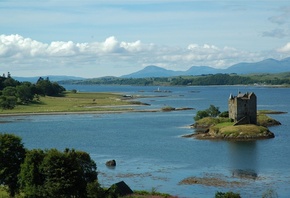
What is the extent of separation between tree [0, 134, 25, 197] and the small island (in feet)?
186

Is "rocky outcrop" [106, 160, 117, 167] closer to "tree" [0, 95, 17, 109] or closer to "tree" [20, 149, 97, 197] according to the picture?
"tree" [20, 149, 97, 197]

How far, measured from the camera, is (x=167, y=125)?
132125mm

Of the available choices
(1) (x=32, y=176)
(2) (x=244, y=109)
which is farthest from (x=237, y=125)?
(1) (x=32, y=176)

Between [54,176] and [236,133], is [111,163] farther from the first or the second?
[236,133]

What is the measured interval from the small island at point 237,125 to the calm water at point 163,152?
12.1ft

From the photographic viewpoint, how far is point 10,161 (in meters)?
54.4

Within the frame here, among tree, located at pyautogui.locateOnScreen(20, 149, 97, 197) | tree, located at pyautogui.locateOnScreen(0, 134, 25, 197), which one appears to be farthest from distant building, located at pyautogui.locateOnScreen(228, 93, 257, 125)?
tree, located at pyautogui.locateOnScreen(20, 149, 97, 197)

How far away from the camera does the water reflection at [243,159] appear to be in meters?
70.8

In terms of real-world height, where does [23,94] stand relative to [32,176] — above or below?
above

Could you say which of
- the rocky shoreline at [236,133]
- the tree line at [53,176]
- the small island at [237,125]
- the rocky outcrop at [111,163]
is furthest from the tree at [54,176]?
the small island at [237,125]

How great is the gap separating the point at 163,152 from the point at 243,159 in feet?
46.5

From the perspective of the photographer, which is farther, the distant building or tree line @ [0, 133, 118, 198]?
the distant building

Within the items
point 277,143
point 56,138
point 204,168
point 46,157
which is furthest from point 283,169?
point 56,138

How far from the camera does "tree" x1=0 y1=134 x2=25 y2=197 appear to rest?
176 ft
